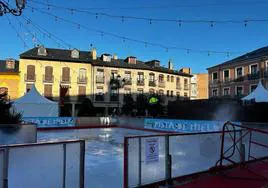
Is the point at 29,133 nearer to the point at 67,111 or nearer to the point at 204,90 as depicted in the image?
the point at 67,111

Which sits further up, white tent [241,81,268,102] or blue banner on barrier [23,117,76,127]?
white tent [241,81,268,102]

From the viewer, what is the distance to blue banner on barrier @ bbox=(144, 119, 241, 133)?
1938 centimetres

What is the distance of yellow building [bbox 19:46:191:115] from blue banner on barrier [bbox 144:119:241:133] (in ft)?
67.3

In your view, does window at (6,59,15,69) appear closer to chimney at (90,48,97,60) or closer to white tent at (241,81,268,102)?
chimney at (90,48,97,60)

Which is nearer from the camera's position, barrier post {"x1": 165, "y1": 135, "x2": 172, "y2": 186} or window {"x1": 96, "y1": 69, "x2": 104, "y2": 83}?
barrier post {"x1": 165, "y1": 135, "x2": 172, "y2": 186}

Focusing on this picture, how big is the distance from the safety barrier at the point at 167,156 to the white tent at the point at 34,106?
74.3 ft

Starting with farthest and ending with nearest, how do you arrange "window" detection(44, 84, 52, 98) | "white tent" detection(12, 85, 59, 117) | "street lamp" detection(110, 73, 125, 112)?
"street lamp" detection(110, 73, 125, 112) → "window" detection(44, 84, 52, 98) → "white tent" detection(12, 85, 59, 117)

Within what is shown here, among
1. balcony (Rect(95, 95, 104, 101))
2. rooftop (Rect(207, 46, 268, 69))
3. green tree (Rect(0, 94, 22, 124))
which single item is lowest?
green tree (Rect(0, 94, 22, 124))

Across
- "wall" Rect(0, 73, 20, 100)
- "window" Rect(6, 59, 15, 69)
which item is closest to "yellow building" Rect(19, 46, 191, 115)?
"wall" Rect(0, 73, 20, 100)

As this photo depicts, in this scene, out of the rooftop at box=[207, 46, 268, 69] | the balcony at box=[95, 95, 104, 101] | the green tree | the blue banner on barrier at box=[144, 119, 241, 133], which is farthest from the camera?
the balcony at box=[95, 95, 104, 101]

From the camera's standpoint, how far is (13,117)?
16.3 m

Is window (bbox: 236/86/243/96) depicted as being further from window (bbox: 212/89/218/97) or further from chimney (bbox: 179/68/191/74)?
chimney (bbox: 179/68/191/74)

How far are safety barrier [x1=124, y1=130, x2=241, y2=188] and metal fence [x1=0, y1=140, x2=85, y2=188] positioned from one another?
0.98 m

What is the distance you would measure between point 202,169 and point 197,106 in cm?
1913
